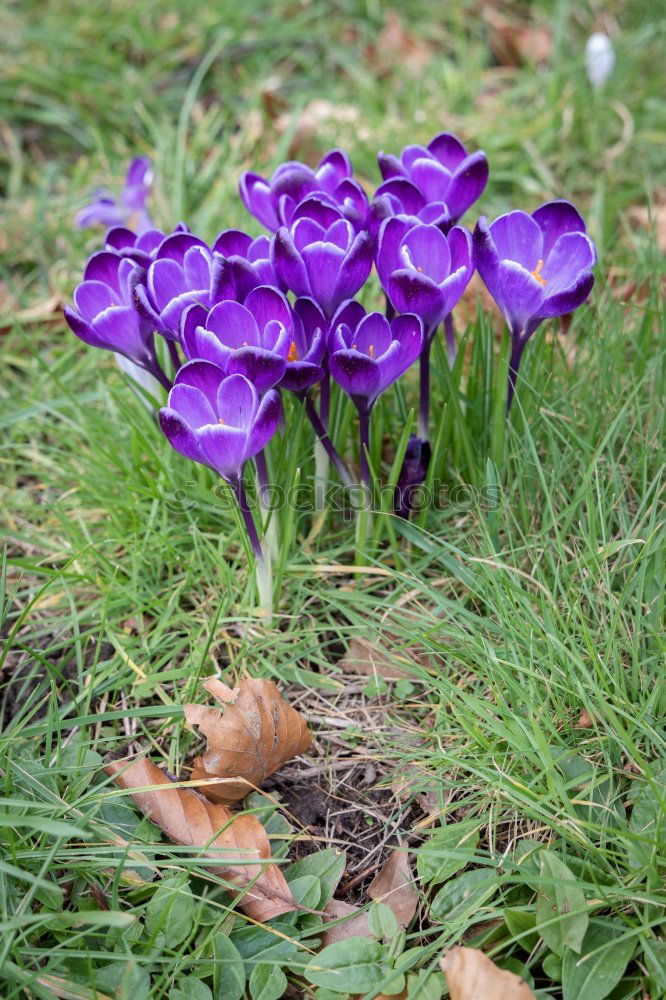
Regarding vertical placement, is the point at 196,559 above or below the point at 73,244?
below

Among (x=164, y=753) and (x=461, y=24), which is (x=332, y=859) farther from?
(x=461, y=24)

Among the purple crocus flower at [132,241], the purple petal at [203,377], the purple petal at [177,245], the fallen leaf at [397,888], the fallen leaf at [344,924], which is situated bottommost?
the fallen leaf at [344,924]

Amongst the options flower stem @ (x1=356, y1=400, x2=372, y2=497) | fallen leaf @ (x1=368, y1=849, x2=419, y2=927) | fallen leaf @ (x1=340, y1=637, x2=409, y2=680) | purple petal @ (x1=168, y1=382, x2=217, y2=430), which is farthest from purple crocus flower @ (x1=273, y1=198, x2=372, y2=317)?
fallen leaf @ (x1=368, y1=849, x2=419, y2=927)

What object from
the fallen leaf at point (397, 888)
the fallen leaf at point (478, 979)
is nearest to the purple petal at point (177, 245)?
the fallen leaf at point (397, 888)

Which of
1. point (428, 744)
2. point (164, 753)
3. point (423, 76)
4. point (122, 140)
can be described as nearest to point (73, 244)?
point (122, 140)

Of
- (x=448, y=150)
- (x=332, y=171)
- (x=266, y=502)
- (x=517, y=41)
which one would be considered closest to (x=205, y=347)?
(x=266, y=502)

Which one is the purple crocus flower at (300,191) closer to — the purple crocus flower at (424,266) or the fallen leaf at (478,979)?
the purple crocus flower at (424,266)

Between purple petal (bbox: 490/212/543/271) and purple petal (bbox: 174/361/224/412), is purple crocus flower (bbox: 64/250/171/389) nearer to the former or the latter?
purple petal (bbox: 174/361/224/412)
